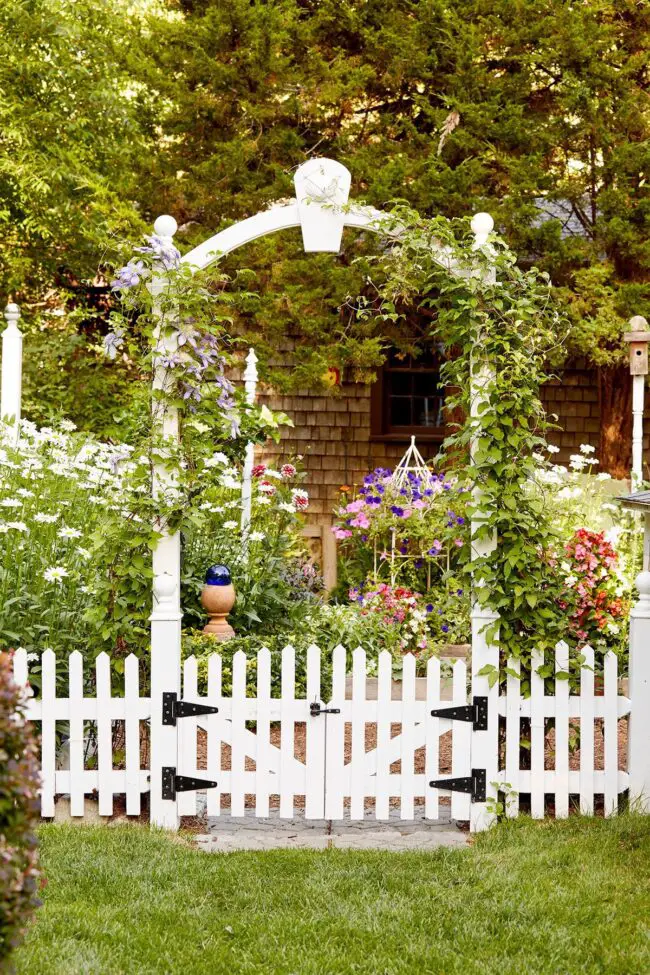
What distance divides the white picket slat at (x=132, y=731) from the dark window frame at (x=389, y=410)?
6826mm

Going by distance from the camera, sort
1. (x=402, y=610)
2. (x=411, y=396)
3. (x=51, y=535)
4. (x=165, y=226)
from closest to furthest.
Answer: (x=165, y=226)
(x=51, y=535)
(x=402, y=610)
(x=411, y=396)

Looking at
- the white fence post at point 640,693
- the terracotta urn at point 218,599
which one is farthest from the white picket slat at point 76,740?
the white fence post at point 640,693

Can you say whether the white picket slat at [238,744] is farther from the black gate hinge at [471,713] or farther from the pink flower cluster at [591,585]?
the pink flower cluster at [591,585]

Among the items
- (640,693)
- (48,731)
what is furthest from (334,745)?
(640,693)

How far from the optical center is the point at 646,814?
4312 millimetres

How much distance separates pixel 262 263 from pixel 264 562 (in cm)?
363

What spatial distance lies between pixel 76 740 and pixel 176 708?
43cm

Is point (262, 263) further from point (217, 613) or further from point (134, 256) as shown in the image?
point (134, 256)

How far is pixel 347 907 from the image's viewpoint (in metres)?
3.45

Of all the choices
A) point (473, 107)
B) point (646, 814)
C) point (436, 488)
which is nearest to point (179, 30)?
point (473, 107)

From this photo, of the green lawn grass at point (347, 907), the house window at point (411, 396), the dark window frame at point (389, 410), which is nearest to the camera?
the green lawn grass at point (347, 907)

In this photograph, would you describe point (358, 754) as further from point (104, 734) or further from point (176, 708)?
point (104, 734)

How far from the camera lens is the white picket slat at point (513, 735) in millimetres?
4406

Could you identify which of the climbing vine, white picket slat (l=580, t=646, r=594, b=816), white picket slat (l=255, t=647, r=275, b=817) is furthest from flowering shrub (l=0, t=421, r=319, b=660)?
white picket slat (l=580, t=646, r=594, b=816)
